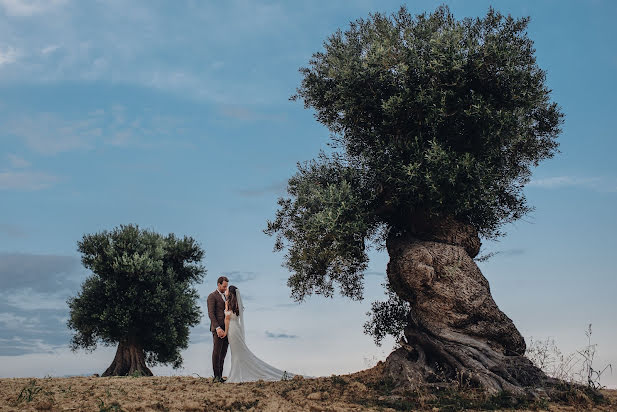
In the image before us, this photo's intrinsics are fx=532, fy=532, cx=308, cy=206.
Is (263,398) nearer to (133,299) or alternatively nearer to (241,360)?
(241,360)

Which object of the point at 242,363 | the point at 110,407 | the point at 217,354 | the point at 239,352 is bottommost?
the point at 110,407

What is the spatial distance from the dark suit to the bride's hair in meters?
0.37

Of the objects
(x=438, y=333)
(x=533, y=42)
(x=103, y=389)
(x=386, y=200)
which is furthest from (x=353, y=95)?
(x=103, y=389)

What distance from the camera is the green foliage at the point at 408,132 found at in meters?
15.7

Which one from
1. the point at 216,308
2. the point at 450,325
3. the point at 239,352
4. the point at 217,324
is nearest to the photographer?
the point at 450,325

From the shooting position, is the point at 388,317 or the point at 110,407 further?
the point at 388,317

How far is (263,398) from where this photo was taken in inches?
546

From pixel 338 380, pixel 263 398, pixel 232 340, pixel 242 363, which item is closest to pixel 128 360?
pixel 242 363

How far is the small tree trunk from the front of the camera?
1086 inches

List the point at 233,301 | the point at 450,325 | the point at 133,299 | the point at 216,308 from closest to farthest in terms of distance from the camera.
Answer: the point at 450,325
the point at 216,308
the point at 233,301
the point at 133,299

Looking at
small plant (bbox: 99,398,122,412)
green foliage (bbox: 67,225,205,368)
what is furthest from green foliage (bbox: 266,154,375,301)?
green foliage (bbox: 67,225,205,368)

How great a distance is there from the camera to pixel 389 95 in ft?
54.9

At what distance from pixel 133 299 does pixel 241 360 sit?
1128 centimetres

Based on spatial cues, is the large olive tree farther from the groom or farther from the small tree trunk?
the small tree trunk
